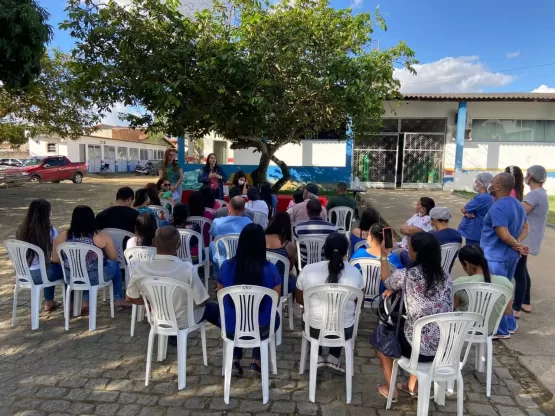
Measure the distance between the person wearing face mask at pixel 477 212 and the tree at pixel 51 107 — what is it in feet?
46.1

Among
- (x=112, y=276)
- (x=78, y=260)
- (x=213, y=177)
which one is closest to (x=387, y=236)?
(x=112, y=276)

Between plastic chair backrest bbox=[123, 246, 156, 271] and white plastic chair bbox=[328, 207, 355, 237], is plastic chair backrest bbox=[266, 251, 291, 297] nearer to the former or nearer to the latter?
plastic chair backrest bbox=[123, 246, 156, 271]

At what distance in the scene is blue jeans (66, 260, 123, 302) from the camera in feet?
12.8

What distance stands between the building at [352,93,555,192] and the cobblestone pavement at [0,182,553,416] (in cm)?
1456

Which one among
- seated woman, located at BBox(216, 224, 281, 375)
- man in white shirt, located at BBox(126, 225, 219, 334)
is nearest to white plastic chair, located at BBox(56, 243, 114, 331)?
man in white shirt, located at BBox(126, 225, 219, 334)

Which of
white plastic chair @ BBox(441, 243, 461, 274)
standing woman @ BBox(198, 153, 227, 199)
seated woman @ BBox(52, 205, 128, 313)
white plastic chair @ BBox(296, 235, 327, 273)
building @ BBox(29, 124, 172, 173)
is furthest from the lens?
building @ BBox(29, 124, 172, 173)

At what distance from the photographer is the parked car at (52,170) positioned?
71.2 ft

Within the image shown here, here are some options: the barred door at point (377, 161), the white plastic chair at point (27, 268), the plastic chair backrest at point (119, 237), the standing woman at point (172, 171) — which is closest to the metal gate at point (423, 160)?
the barred door at point (377, 161)

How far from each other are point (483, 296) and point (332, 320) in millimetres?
1138

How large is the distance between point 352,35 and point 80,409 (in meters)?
8.17

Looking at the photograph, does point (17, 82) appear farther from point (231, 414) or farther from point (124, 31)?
point (231, 414)

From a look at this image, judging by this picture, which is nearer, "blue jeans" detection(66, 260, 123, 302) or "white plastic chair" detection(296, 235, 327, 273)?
"blue jeans" detection(66, 260, 123, 302)

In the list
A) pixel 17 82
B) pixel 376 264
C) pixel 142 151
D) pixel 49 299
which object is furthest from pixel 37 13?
pixel 142 151

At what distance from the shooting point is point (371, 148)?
1773 cm
